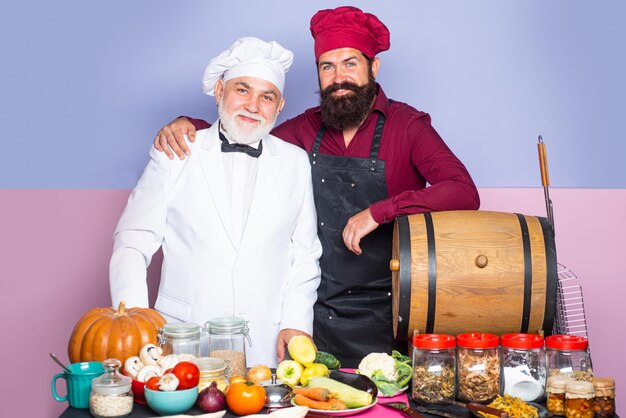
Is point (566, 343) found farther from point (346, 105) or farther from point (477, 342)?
point (346, 105)

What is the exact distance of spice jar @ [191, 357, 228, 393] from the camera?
2998 mm

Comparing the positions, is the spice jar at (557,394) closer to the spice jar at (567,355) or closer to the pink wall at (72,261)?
the spice jar at (567,355)

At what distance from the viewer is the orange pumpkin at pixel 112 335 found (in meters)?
3.09

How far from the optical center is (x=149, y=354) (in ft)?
9.96

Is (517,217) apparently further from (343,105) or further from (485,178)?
(485,178)

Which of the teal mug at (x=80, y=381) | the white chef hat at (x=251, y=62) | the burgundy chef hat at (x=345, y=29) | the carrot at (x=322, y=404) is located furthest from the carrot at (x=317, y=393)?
the burgundy chef hat at (x=345, y=29)

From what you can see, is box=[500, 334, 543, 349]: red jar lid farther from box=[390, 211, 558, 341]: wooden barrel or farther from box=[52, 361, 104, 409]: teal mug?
box=[52, 361, 104, 409]: teal mug

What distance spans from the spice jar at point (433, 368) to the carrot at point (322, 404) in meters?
0.31

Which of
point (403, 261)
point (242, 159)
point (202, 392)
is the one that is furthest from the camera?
point (242, 159)

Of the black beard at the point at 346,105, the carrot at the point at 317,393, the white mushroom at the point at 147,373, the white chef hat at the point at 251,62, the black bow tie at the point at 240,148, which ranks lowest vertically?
the carrot at the point at 317,393

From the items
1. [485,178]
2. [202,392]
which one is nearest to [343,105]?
[485,178]

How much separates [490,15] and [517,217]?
2205 mm

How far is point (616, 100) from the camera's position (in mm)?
5402

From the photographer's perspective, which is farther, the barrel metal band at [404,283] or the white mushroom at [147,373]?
the barrel metal band at [404,283]
